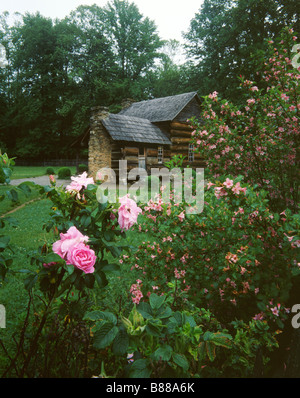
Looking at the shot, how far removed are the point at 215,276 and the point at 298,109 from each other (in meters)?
2.01

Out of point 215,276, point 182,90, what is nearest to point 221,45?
point 182,90

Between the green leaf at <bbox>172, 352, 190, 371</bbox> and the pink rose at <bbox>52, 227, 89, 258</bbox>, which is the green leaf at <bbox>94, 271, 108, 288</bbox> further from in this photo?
the green leaf at <bbox>172, 352, 190, 371</bbox>

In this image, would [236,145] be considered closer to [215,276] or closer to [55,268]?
[215,276]

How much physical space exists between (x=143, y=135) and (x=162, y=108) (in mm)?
4022

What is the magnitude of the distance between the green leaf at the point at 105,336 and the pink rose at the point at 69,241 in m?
0.44

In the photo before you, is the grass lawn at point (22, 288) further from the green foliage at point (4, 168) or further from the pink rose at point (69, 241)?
the green foliage at point (4, 168)

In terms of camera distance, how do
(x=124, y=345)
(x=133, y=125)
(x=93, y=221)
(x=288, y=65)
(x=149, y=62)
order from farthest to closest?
1. (x=149, y=62)
2. (x=133, y=125)
3. (x=288, y=65)
4. (x=93, y=221)
5. (x=124, y=345)

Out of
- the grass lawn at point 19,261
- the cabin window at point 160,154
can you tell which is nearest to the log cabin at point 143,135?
the cabin window at point 160,154

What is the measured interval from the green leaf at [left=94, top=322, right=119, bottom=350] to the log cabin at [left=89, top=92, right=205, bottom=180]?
15.8 m

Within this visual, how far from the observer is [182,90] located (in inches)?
1211

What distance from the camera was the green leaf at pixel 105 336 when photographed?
1463 millimetres

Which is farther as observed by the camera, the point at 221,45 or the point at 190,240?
the point at 221,45

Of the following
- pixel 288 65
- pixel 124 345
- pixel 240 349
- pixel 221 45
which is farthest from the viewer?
pixel 221 45

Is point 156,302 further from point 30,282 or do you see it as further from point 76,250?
point 30,282
